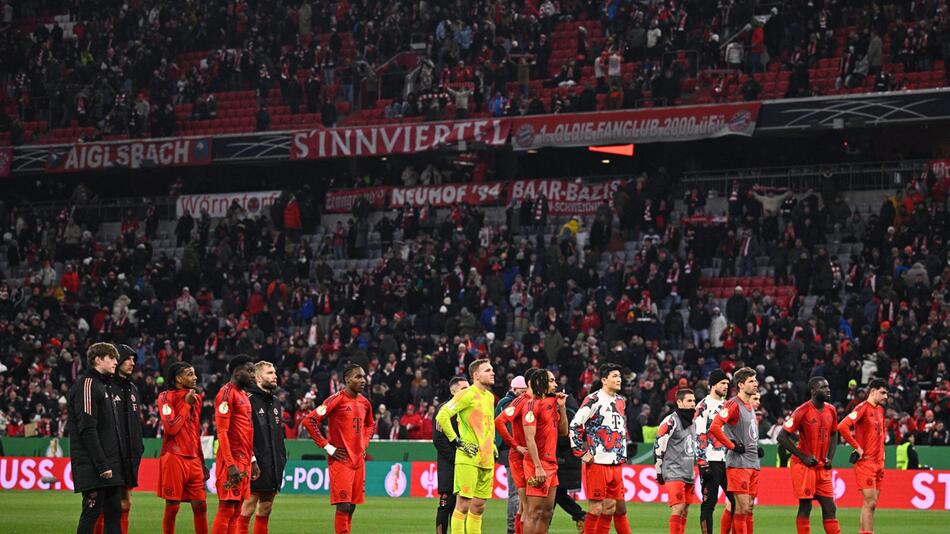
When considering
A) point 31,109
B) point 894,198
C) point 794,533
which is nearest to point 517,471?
point 794,533

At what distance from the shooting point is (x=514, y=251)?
138 feet

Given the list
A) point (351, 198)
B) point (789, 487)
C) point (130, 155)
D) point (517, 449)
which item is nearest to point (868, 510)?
point (517, 449)

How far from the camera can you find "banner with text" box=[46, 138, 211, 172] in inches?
1923

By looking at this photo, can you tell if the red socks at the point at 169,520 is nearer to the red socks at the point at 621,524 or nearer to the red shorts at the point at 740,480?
the red socks at the point at 621,524

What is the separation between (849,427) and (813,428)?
69 centimetres

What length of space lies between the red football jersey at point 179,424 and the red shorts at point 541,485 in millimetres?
3763

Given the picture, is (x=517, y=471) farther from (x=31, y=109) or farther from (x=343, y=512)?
(x=31, y=109)

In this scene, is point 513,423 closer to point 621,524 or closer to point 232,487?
point 621,524

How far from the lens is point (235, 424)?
16.5 metres

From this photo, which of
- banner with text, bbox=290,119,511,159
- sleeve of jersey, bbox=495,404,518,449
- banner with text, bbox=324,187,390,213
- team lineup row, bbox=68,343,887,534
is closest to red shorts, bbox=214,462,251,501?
team lineup row, bbox=68,343,887,534

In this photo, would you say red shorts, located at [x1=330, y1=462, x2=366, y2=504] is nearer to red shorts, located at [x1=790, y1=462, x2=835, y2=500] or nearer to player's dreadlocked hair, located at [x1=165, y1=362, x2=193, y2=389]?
player's dreadlocked hair, located at [x1=165, y1=362, x2=193, y2=389]

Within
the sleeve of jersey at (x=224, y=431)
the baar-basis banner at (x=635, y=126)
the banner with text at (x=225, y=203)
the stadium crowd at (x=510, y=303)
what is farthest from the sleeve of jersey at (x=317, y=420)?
the banner with text at (x=225, y=203)

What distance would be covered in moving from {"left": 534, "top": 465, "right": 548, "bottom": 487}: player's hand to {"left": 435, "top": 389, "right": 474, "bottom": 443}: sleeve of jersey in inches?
37.2

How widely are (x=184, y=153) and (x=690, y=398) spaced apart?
107 ft
